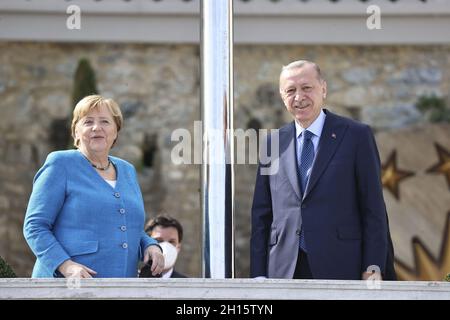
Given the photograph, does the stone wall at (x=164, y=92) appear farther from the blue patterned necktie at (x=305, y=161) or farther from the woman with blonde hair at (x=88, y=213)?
the woman with blonde hair at (x=88, y=213)

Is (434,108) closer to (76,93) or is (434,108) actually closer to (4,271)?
(76,93)

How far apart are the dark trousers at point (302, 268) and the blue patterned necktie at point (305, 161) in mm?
34

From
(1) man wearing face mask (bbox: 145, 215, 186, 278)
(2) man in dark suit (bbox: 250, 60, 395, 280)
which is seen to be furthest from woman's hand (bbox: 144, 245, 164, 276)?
(1) man wearing face mask (bbox: 145, 215, 186, 278)

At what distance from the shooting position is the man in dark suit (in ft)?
13.0

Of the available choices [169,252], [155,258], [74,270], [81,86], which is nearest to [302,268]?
[155,258]

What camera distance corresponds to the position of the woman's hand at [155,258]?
3873 mm

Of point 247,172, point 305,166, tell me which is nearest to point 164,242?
point 305,166

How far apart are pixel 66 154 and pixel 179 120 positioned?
178 inches

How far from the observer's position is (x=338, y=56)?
8523 mm

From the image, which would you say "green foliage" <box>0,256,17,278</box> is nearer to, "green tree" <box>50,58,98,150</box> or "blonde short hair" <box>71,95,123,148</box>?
"blonde short hair" <box>71,95,123,148</box>

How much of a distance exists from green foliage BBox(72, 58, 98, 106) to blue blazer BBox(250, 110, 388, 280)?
4492 mm

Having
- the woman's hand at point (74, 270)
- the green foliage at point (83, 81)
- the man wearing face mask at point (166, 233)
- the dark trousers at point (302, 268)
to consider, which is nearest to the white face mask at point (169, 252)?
the man wearing face mask at point (166, 233)

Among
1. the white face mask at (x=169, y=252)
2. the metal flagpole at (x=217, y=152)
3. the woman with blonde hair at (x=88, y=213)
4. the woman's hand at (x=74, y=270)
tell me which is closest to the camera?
the metal flagpole at (x=217, y=152)

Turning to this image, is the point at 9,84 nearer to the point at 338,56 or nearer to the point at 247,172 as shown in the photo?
the point at 247,172
